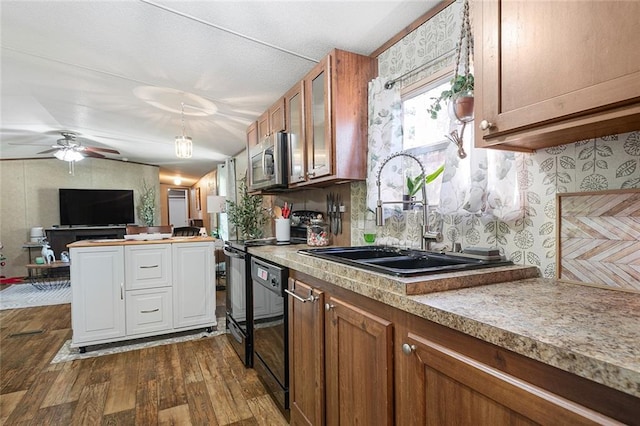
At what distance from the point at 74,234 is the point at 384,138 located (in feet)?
25.4

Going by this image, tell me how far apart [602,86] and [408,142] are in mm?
1174

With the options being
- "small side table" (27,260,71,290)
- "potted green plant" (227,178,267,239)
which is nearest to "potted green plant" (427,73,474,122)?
"potted green plant" (227,178,267,239)

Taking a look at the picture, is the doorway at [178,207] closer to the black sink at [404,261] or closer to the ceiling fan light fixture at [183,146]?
the ceiling fan light fixture at [183,146]

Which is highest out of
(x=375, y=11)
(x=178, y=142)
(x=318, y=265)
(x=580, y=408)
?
(x=375, y=11)

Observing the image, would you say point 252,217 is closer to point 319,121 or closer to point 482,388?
point 319,121

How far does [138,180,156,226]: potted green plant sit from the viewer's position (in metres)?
8.09

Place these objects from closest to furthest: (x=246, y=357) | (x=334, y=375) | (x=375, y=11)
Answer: (x=334, y=375) < (x=375, y=11) < (x=246, y=357)

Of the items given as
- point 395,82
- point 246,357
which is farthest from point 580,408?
point 246,357

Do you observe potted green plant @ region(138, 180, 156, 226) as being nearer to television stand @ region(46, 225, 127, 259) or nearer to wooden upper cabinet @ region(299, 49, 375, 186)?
television stand @ region(46, 225, 127, 259)

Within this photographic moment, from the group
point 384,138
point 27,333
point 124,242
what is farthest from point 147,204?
point 384,138

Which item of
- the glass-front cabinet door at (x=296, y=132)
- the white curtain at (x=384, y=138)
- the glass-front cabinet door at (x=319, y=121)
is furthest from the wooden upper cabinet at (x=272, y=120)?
the white curtain at (x=384, y=138)

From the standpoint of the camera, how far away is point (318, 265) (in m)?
1.50

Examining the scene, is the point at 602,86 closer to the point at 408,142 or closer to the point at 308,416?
the point at 408,142

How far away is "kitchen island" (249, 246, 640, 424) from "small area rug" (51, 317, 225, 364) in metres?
2.39
